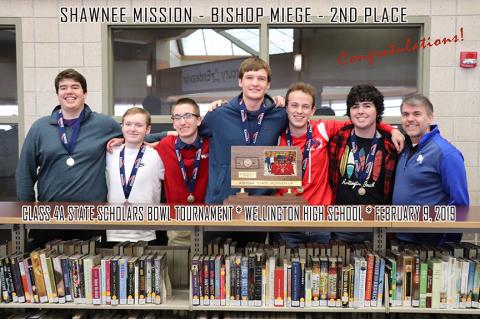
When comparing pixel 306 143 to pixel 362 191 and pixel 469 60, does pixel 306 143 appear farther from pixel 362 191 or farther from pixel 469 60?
pixel 469 60

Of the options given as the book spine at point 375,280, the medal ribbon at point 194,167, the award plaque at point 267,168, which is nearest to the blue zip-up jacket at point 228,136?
the medal ribbon at point 194,167

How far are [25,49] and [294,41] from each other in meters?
2.90

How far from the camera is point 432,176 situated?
2.55m

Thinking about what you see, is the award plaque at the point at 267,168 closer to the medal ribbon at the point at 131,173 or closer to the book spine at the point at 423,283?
the book spine at the point at 423,283

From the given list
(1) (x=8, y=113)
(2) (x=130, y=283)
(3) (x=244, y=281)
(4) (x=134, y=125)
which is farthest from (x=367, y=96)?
(1) (x=8, y=113)

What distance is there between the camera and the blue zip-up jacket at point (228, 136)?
2.60 metres

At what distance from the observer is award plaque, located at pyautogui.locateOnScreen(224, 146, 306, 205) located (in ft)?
7.29

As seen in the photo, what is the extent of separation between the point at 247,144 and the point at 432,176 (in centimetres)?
114

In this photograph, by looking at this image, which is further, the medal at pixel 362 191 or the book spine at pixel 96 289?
the medal at pixel 362 191

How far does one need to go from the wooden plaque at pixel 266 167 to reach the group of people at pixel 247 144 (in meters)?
0.26

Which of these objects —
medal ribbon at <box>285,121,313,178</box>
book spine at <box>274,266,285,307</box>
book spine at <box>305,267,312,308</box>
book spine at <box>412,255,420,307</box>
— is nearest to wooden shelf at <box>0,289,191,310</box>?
book spine at <box>274,266,285,307</box>

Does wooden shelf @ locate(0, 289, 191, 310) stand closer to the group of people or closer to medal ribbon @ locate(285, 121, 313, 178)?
the group of people

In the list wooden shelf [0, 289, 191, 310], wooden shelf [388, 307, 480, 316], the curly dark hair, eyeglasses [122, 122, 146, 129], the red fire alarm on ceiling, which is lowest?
wooden shelf [0, 289, 191, 310]

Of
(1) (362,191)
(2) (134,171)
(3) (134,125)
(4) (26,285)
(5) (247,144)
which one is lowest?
(4) (26,285)
